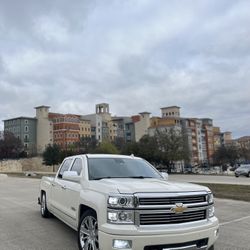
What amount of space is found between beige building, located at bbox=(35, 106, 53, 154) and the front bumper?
153058mm

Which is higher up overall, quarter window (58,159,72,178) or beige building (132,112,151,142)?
beige building (132,112,151,142)

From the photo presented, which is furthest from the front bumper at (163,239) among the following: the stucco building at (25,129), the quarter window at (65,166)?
the stucco building at (25,129)

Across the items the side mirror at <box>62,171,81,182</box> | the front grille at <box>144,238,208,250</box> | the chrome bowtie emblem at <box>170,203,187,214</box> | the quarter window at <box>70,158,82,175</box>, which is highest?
the quarter window at <box>70,158,82,175</box>

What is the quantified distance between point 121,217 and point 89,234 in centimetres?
91

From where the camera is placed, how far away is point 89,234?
19.6 ft

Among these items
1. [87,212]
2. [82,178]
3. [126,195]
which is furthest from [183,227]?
[82,178]

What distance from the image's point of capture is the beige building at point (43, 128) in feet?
520

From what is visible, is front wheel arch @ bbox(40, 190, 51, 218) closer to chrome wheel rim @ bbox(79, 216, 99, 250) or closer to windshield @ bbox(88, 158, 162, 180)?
windshield @ bbox(88, 158, 162, 180)

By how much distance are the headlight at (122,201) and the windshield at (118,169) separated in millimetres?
1381

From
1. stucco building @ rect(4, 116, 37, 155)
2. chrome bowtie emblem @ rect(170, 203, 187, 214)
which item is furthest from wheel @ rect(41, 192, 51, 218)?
stucco building @ rect(4, 116, 37, 155)

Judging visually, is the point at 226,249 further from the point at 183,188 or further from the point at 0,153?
the point at 0,153

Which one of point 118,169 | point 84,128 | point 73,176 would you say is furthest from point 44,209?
point 84,128

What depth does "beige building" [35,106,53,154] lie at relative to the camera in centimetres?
15850

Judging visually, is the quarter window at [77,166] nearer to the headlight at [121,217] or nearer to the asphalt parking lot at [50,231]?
the asphalt parking lot at [50,231]
